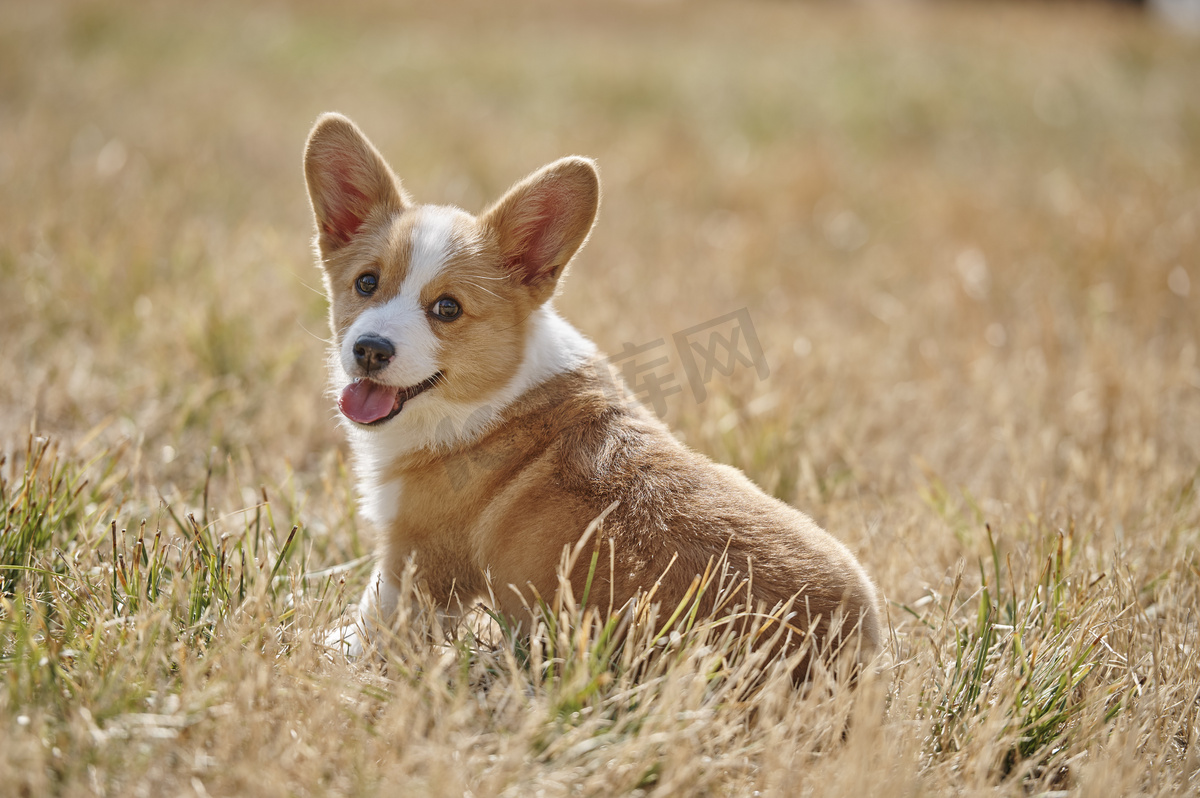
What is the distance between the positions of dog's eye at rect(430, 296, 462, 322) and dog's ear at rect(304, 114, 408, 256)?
48 cm

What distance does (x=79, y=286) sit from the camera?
185 inches

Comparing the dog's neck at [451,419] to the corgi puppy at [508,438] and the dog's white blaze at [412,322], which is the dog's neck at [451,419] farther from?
the dog's white blaze at [412,322]

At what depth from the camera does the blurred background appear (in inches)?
148

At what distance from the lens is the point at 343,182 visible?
2982mm

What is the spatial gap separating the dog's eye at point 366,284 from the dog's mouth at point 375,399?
0.31 m

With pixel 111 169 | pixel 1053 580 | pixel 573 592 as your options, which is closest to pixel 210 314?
pixel 573 592

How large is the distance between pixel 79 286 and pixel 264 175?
3154 millimetres

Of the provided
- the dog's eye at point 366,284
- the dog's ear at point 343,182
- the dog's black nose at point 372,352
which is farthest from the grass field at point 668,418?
the dog's ear at point 343,182

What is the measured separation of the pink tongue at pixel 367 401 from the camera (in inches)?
105

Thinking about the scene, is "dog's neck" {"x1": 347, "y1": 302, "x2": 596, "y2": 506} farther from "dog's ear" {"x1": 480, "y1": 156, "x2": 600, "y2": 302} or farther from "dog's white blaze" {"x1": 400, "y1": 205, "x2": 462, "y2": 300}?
"dog's white blaze" {"x1": 400, "y1": 205, "x2": 462, "y2": 300}

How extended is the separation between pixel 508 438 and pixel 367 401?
449 millimetres

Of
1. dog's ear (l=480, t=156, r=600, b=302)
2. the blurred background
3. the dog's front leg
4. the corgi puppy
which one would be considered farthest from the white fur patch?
dog's ear (l=480, t=156, r=600, b=302)

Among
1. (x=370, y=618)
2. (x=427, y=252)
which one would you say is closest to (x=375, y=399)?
(x=427, y=252)

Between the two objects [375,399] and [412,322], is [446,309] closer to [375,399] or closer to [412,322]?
[412,322]
